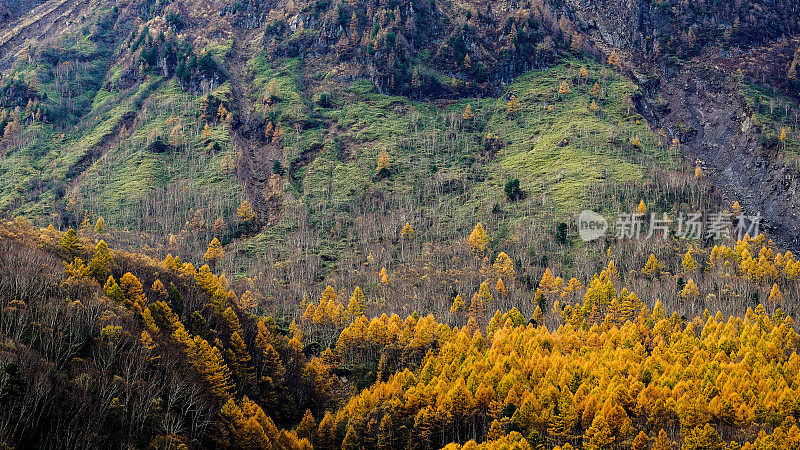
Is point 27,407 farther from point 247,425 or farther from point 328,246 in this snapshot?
point 328,246

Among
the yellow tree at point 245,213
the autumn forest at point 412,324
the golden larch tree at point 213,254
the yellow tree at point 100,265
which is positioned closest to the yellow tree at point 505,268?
the autumn forest at point 412,324

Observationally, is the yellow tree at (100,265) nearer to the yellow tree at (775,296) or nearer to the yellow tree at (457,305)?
the yellow tree at (457,305)

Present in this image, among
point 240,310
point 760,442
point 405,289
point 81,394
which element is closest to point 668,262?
point 405,289

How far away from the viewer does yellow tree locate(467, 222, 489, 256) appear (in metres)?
171

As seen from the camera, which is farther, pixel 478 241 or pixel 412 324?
pixel 478 241

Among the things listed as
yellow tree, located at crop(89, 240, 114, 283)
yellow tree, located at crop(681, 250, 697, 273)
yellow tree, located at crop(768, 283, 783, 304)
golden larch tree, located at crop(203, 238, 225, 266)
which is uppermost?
yellow tree, located at crop(89, 240, 114, 283)

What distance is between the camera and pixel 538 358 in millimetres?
100188

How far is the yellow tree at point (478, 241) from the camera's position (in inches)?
6727

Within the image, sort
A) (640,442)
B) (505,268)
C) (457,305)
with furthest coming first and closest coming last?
(505,268) < (457,305) < (640,442)

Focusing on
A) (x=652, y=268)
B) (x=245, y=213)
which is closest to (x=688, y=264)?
(x=652, y=268)

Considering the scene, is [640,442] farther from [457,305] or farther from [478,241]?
[478,241]

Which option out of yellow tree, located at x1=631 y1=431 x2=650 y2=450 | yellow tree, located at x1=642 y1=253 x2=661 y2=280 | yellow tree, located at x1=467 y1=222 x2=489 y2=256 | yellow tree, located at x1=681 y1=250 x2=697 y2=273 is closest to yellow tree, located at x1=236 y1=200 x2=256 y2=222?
yellow tree, located at x1=467 y1=222 x2=489 y2=256

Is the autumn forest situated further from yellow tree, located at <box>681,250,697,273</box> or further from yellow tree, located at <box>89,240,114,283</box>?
yellow tree, located at <box>681,250,697,273</box>

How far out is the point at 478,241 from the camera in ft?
563
